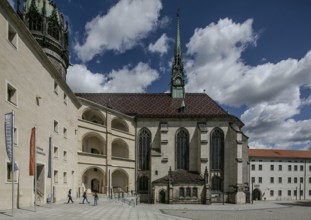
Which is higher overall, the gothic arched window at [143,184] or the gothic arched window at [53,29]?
the gothic arched window at [53,29]

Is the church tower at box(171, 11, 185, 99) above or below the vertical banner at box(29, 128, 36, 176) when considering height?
above

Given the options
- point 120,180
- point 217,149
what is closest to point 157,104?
point 217,149

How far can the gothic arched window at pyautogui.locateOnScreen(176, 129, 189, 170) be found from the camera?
48688 millimetres

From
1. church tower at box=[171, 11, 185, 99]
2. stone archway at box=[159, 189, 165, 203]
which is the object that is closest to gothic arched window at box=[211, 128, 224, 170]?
stone archway at box=[159, 189, 165, 203]

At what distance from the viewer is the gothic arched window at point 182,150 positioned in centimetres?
4869

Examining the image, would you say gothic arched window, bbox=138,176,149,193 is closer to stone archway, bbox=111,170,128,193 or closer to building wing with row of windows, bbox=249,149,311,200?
stone archway, bbox=111,170,128,193

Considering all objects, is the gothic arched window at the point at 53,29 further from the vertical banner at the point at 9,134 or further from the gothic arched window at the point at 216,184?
the gothic arched window at the point at 216,184

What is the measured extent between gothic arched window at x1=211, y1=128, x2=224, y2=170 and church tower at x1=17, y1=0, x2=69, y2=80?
2631 centimetres

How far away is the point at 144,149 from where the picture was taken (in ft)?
160

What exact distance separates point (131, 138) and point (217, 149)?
14.3 m

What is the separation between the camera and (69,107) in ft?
111

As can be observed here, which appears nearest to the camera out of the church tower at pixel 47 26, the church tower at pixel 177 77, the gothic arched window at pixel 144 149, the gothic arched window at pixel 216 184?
the church tower at pixel 47 26

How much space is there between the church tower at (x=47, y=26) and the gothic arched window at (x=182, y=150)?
21.4 metres

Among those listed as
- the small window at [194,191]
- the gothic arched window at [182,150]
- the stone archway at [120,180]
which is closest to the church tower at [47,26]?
the stone archway at [120,180]
